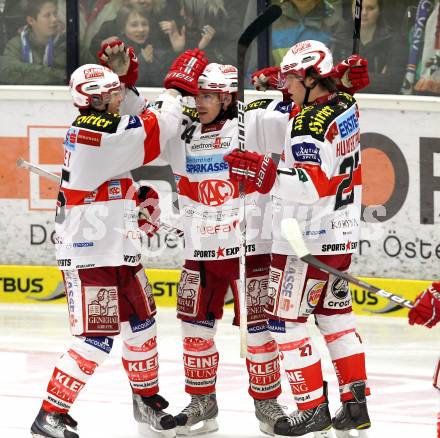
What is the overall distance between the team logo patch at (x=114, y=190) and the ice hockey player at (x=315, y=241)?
2.00 ft

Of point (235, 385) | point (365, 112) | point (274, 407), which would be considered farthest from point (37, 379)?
point (365, 112)

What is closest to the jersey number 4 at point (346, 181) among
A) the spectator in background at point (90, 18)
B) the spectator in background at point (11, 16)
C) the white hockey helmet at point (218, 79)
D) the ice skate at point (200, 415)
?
the white hockey helmet at point (218, 79)

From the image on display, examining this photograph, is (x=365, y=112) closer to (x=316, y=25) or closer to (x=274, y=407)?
(x=316, y=25)

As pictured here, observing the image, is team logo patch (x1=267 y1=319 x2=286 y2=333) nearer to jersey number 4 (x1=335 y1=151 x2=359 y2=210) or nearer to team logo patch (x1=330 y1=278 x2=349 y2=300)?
team logo patch (x1=330 y1=278 x2=349 y2=300)

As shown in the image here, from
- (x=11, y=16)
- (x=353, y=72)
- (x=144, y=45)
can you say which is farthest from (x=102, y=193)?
(x=11, y=16)

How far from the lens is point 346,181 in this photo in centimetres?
566

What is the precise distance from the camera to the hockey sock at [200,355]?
6.16 meters

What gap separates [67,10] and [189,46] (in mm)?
882

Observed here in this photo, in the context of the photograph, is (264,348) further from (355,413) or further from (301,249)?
(301,249)

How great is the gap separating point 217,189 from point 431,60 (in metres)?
3.07

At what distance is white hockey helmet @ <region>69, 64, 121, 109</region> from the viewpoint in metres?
5.87

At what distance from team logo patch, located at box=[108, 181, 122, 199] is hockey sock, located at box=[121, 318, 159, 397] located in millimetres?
572

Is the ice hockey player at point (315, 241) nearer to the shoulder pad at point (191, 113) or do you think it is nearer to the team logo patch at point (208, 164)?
the team logo patch at point (208, 164)

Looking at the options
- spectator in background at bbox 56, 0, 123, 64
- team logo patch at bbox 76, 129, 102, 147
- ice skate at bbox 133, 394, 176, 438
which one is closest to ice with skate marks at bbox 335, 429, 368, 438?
ice skate at bbox 133, 394, 176, 438
